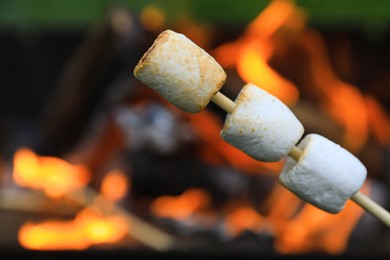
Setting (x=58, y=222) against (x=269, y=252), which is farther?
(x=58, y=222)

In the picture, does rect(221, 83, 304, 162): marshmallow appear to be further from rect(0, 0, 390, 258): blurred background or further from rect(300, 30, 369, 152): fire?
rect(300, 30, 369, 152): fire

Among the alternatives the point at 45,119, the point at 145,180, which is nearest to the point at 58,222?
the point at 145,180

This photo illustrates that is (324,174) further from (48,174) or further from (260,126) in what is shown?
(48,174)

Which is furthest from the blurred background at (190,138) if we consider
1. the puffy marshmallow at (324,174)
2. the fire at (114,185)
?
the puffy marshmallow at (324,174)

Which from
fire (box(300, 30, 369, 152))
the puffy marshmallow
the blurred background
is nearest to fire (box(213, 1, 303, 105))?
the blurred background

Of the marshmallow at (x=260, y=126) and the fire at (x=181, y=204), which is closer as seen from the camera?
the marshmallow at (x=260, y=126)

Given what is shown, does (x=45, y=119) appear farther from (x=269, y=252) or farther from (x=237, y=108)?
(x=237, y=108)

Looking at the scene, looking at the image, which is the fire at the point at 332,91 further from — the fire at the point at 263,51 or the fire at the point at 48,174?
the fire at the point at 48,174
